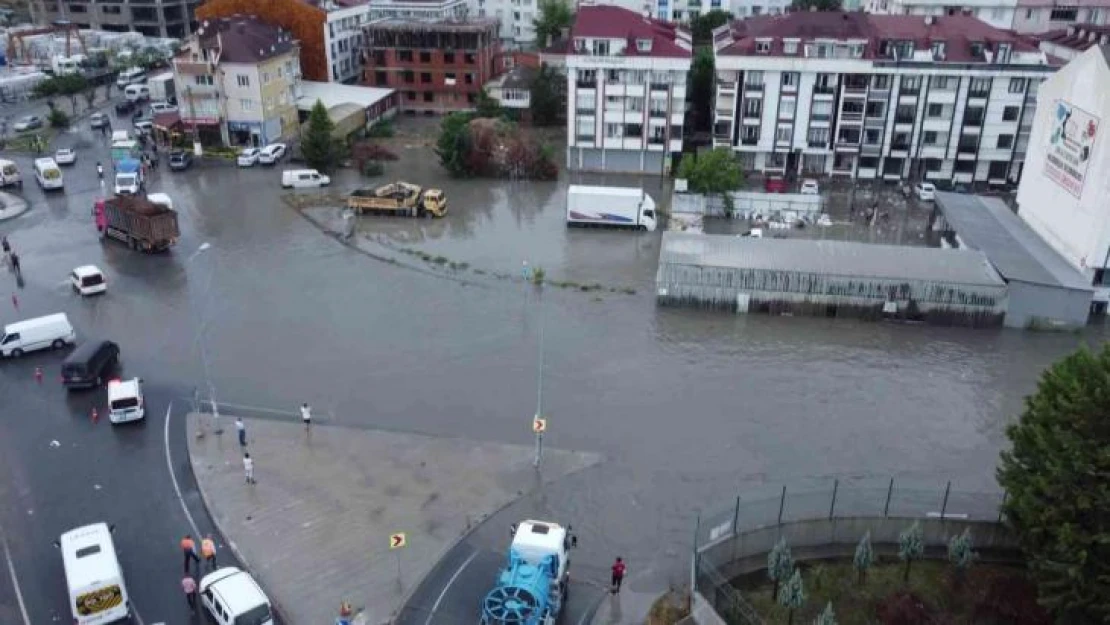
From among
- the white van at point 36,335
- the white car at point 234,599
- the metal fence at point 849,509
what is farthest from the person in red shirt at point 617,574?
the white van at point 36,335

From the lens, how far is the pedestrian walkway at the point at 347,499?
19.9m

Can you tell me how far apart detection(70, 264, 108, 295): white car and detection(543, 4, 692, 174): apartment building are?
91.2 feet

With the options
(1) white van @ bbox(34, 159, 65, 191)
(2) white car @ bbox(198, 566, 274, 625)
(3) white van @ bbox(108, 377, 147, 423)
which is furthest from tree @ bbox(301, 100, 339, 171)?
(2) white car @ bbox(198, 566, 274, 625)

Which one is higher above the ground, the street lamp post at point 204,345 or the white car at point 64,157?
the white car at point 64,157

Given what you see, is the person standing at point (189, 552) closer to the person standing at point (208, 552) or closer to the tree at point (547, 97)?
the person standing at point (208, 552)

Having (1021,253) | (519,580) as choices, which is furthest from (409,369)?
(1021,253)

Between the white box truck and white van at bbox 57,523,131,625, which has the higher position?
the white box truck

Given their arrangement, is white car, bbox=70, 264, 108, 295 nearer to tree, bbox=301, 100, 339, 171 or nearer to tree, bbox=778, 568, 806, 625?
tree, bbox=301, 100, 339, 171

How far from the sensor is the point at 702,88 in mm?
59656

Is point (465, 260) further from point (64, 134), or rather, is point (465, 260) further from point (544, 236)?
point (64, 134)

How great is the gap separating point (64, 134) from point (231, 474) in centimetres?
4672

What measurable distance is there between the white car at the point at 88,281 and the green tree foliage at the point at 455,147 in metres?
21.6

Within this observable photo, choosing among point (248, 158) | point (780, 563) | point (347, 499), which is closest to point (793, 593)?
point (780, 563)

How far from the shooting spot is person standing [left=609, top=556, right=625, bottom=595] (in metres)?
19.6
